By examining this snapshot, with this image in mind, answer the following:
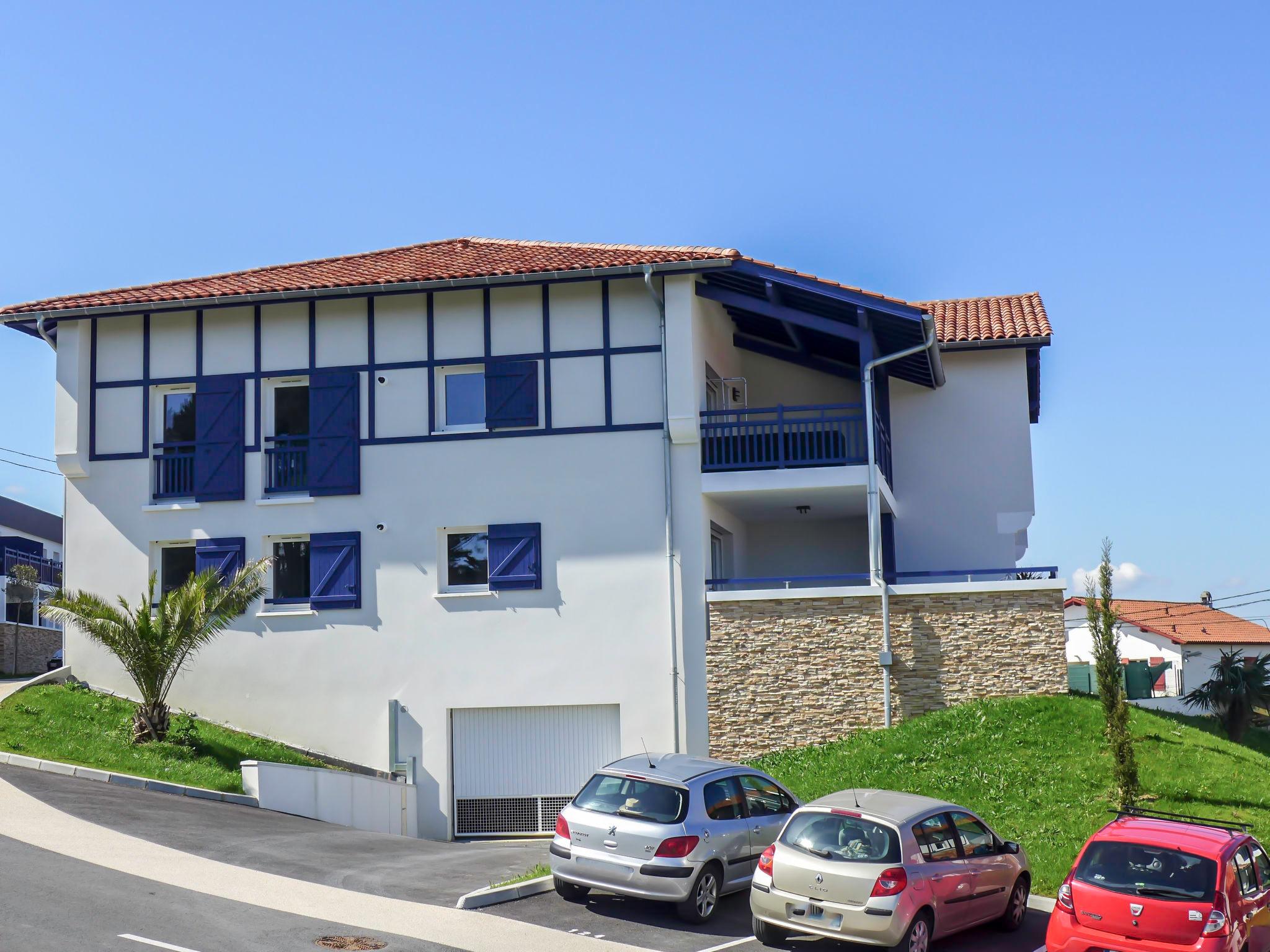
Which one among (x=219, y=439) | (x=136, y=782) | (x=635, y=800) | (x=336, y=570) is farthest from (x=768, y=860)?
(x=219, y=439)

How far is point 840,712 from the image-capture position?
21266 millimetres

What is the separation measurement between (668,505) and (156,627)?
8447 mm

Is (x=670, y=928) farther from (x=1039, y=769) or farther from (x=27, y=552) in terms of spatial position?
(x=27, y=552)

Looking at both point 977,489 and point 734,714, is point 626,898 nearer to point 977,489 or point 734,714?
point 734,714

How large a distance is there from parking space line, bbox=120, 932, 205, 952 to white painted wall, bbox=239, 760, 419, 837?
8505mm

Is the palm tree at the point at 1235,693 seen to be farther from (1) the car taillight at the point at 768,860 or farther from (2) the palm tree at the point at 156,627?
(2) the palm tree at the point at 156,627

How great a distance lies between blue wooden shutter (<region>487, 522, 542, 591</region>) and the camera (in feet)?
73.0

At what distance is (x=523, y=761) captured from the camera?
22125mm

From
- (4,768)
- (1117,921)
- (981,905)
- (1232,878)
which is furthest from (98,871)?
(1232,878)

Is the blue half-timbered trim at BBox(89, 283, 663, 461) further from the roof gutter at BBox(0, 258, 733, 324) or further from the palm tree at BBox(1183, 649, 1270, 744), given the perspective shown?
the palm tree at BBox(1183, 649, 1270, 744)

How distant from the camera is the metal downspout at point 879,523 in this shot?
21.1m

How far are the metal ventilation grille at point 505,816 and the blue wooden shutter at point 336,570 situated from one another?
402 centimetres

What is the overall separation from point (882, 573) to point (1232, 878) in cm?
1093

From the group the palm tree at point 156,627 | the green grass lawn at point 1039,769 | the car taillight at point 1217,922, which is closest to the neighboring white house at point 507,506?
the green grass lawn at point 1039,769
